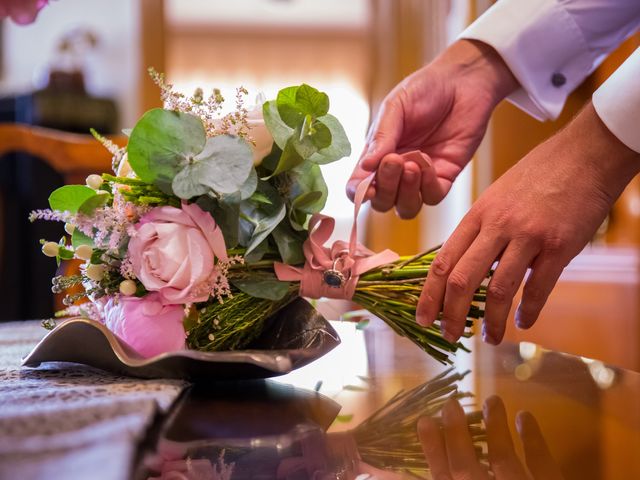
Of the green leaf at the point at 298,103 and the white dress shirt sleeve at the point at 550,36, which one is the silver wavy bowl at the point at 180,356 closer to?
the green leaf at the point at 298,103

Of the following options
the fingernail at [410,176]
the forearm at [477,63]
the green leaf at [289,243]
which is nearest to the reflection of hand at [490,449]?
the green leaf at [289,243]

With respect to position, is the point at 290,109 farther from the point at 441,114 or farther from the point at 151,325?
the point at 441,114

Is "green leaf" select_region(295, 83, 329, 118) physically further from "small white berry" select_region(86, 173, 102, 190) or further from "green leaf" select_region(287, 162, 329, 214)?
"small white berry" select_region(86, 173, 102, 190)

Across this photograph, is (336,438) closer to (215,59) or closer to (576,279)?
(576,279)

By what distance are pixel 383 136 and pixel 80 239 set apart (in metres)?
0.46

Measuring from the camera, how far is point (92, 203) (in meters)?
Result: 0.71

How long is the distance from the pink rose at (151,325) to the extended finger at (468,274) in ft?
0.85

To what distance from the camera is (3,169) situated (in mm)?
2584

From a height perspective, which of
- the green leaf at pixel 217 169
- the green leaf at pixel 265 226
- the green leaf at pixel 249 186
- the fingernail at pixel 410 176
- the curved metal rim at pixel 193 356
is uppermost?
the green leaf at pixel 217 169

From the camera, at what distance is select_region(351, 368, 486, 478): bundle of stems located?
499 mm

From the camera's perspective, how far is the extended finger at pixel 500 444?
479mm

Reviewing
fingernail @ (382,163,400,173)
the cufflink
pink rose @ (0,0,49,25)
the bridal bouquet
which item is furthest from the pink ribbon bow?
the cufflink

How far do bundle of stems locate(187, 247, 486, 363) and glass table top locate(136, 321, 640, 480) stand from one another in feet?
0.15

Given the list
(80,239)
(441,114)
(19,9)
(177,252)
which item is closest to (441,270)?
(177,252)
